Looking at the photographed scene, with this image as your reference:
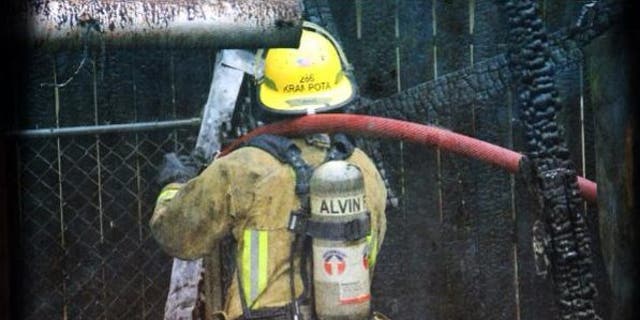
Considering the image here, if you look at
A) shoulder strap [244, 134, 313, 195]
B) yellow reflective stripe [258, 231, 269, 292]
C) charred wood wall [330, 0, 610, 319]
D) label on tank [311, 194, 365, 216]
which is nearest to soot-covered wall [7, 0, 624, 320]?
charred wood wall [330, 0, 610, 319]

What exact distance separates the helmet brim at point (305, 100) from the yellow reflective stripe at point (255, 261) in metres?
0.43

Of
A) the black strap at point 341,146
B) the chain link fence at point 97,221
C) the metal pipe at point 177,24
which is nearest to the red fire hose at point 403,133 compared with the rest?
the black strap at point 341,146

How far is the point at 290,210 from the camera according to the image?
3051 millimetres

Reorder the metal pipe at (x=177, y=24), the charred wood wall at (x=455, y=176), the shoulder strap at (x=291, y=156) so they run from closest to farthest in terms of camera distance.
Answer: the metal pipe at (x=177, y=24), the shoulder strap at (x=291, y=156), the charred wood wall at (x=455, y=176)

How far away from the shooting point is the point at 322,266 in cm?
297

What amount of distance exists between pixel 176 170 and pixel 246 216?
0.33 m

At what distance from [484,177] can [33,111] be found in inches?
68.5

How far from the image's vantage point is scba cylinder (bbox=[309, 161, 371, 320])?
2.90 metres

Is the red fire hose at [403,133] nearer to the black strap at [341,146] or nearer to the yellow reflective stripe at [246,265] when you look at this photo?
the black strap at [341,146]

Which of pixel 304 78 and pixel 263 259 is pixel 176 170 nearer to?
pixel 263 259

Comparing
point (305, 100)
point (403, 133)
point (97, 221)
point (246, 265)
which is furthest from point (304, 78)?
point (97, 221)

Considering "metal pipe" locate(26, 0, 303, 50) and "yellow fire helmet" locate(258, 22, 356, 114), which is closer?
"metal pipe" locate(26, 0, 303, 50)

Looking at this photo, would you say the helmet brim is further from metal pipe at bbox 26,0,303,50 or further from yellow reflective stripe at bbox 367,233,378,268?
yellow reflective stripe at bbox 367,233,378,268

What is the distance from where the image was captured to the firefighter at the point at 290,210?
2.94 m
